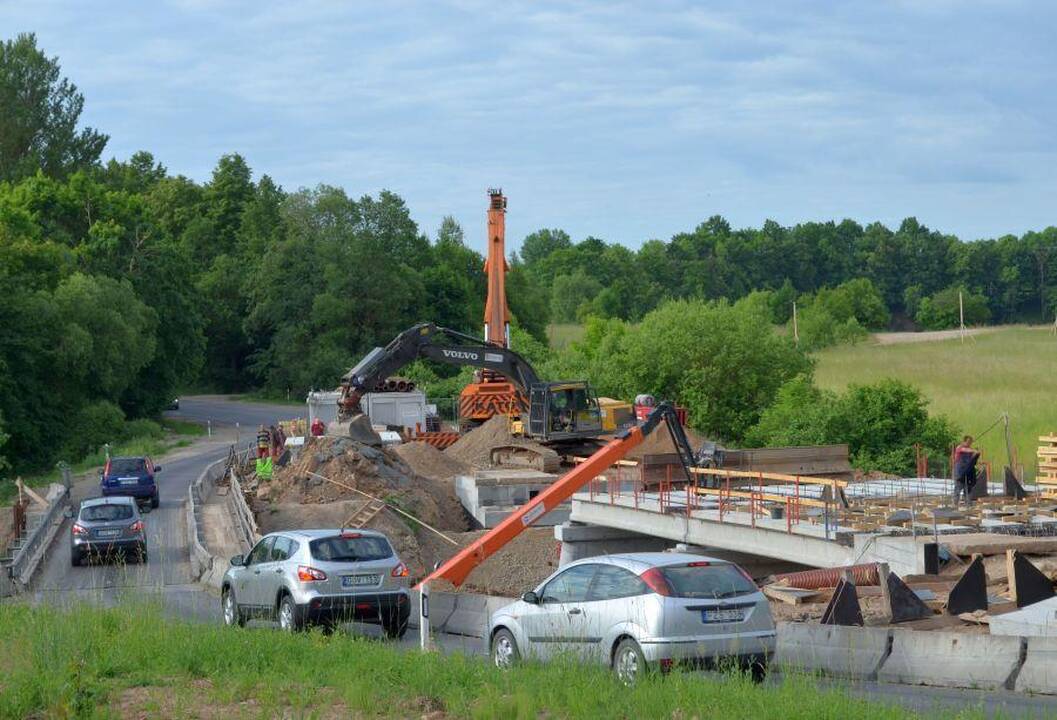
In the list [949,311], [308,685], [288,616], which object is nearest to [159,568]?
[288,616]

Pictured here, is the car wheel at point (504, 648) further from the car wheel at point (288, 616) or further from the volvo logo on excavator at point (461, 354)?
the volvo logo on excavator at point (461, 354)

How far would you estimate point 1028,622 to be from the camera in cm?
1617

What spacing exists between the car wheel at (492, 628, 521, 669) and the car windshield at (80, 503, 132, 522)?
19.3 meters

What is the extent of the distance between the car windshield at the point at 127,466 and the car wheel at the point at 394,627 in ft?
82.0

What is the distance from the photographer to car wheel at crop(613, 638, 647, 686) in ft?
44.7

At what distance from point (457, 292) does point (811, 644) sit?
303ft

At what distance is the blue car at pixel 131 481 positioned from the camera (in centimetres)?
4222

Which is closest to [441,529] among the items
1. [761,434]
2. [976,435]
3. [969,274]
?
[761,434]

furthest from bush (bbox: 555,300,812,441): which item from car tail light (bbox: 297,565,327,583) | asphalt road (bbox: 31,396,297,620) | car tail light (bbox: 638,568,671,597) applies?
car tail light (bbox: 638,568,671,597)

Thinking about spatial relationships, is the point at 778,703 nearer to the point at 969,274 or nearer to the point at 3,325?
the point at 3,325

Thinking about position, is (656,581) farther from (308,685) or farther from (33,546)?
(33,546)

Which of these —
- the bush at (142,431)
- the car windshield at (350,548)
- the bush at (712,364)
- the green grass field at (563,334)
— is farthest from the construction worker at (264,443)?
the green grass field at (563,334)

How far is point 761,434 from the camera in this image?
53.9 meters

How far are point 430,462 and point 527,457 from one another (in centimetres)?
330
